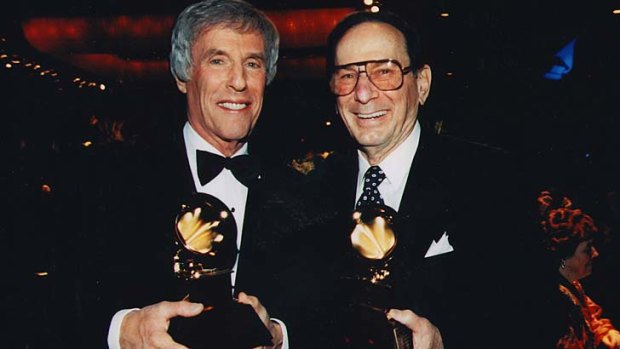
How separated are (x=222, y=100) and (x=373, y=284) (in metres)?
1.15

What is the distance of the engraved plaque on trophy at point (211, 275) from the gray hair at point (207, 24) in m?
1.10

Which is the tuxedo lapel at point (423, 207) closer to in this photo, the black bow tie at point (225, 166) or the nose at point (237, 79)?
the black bow tie at point (225, 166)

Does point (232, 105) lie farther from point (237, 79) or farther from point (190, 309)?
point (190, 309)

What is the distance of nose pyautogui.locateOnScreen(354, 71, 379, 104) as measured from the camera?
2188mm

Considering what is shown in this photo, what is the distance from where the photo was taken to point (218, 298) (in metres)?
1.51

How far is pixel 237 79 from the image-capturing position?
2.33 m

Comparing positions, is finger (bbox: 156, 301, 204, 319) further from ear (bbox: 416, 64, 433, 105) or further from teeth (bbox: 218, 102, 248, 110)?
ear (bbox: 416, 64, 433, 105)

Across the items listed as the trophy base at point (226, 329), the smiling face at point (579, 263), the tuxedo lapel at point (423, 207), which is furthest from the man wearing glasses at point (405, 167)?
the smiling face at point (579, 263)

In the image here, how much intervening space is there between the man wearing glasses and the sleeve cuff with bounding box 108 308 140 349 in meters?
0.89

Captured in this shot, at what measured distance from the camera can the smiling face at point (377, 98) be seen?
2.20 meters

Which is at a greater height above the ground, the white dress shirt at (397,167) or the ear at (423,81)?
the ear at (423,81)

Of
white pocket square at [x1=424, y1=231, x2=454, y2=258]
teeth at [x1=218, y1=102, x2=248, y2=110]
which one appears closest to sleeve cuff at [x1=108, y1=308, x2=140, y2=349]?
teeth at [x1=218, y1=102, x2=248, y2=110]

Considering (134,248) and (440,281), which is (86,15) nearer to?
(134,248)

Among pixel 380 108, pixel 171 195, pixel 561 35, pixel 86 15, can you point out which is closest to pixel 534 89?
pixel 561 35
